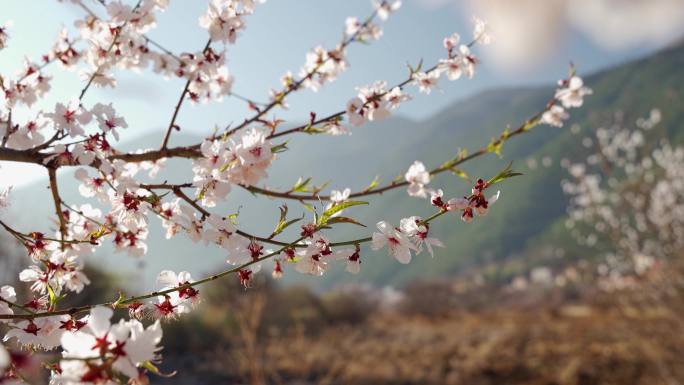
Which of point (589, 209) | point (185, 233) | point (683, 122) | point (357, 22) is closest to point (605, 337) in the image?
point (589, 209)

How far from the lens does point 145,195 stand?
1333 mm

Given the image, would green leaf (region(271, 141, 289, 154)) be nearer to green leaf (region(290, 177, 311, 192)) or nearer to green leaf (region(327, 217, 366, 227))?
green leaf (region(290, 177, 311, 192))

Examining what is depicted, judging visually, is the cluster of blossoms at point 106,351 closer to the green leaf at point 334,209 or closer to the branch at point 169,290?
the branch at point 169,290

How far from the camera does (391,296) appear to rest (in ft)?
61.2

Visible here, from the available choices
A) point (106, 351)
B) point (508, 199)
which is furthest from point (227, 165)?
point (508, 199)

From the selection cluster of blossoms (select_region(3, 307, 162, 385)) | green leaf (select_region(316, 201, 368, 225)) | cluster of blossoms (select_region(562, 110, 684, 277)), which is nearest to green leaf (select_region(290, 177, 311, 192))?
green leaf (select_region(316, 201, 368, 225))

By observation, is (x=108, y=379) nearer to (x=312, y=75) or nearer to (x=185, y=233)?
(x=185, y=233)

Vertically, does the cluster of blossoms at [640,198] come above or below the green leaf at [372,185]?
above

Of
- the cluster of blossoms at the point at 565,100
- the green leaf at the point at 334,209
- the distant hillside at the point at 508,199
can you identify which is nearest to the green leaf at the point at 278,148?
the green leaf at the point at 334,209

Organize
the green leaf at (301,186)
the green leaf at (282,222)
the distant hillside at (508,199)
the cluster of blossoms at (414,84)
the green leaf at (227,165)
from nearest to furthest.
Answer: the green leaf at (282,222), the green leaf at (227,165), the green leaf at (301,186), the cluster of blossoms at (414,84), the distant hillside at (508,199)

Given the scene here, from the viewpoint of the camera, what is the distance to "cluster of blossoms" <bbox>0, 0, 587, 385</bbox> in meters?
0.95

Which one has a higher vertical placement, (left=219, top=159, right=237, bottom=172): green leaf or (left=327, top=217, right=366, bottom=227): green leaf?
(left=219, top=159, right=237, bottom=172): green leaf

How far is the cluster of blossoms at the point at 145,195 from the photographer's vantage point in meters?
0.95

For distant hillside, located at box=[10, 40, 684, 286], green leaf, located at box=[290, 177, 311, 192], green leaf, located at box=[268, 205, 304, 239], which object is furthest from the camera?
distant hillside, located at box=[10, 40, 684, 286]
